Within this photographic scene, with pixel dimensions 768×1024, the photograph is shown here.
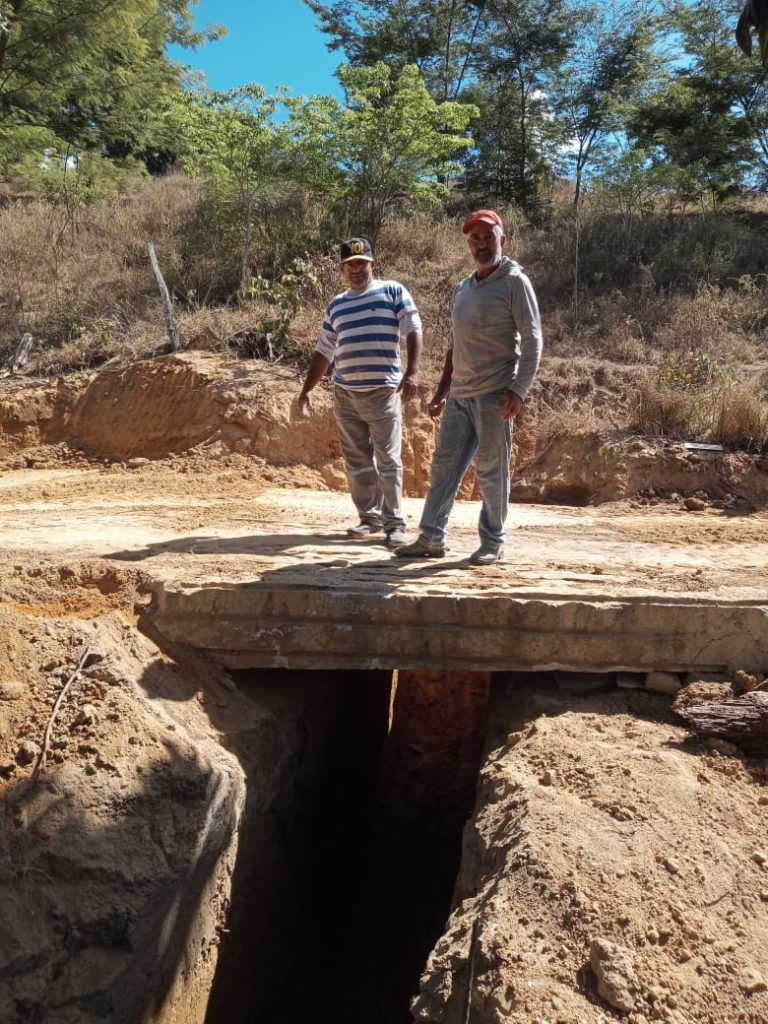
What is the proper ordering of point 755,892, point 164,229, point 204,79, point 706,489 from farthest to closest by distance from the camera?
1. point 204,79
2. point 164,229
3. point 706,489
4. point 755,892

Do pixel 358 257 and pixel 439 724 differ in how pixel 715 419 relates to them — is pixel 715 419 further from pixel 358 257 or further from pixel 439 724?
pixel 358 257

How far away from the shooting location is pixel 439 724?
23.1 ft

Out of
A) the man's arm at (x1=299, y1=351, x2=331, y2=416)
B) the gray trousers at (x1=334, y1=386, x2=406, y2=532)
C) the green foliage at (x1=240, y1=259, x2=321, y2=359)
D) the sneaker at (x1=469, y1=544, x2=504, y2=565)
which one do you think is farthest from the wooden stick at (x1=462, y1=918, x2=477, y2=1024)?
the green foliage at (x1=240, y1=259, x2=321, y2=359)

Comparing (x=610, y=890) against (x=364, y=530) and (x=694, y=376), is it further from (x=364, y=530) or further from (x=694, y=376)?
(x=694, y=376)

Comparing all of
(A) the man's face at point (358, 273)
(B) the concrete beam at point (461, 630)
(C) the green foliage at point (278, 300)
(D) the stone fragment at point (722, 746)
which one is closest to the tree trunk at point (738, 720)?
(D) the stone fragment at point (722, 746)

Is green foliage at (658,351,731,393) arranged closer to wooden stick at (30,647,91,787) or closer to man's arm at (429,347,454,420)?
man's arm at (429,347,454,420)

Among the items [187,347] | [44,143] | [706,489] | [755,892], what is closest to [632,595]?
[755,892]

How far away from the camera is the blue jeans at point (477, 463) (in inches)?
149

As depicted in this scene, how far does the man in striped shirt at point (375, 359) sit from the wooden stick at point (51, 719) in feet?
5.96

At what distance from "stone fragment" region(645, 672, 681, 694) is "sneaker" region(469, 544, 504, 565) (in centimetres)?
99

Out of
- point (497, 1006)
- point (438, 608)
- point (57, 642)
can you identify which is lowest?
point (497, 1006)

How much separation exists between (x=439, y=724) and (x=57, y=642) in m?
4.39

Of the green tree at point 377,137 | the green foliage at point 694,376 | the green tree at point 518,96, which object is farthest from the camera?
the green tree at point 518,96

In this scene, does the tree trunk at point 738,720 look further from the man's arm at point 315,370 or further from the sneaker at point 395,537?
the man's arm at point 315,370
